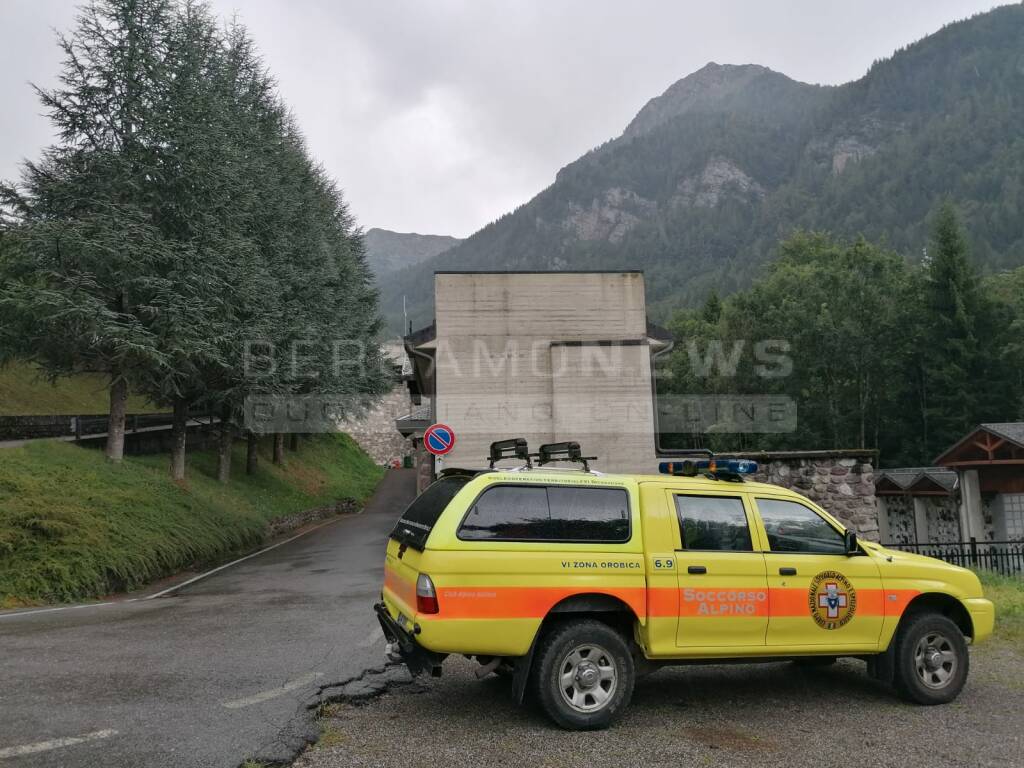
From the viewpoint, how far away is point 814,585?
6.23 metres

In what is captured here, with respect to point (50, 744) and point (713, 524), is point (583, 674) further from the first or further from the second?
point (50, 744)

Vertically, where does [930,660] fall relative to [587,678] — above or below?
below

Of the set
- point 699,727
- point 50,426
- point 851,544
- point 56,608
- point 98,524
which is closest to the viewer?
point 699,727

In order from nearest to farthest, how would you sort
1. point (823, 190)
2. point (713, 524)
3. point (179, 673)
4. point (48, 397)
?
point (713, 524) < point (179, 673) < point (48, 397) < point (823, 190)

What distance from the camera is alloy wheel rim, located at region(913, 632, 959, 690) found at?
6434 millimetres

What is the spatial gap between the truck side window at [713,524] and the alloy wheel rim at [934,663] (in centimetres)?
182

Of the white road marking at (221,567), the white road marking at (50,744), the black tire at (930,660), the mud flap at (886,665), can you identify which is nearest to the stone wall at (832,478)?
the black tire at (930,660)

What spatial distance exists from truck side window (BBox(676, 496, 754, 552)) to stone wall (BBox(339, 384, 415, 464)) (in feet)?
188

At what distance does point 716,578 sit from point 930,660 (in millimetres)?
2165

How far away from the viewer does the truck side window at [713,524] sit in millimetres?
6102

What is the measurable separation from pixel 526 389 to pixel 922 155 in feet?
419

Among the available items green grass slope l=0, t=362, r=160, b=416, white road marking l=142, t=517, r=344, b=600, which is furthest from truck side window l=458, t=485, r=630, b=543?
green grass slope l=0, t=362, r=160, b=416

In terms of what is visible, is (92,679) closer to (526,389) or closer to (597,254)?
(526,389)

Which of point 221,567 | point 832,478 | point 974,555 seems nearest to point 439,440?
point 221,567
